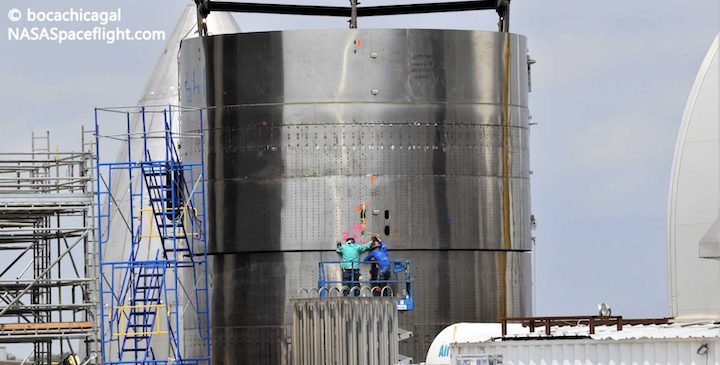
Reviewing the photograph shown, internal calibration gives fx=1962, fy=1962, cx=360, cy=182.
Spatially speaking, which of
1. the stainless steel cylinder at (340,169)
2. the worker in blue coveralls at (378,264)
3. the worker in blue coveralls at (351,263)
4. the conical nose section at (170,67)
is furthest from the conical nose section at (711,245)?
the conical nose section at (170,67)

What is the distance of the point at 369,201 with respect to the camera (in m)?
47.8

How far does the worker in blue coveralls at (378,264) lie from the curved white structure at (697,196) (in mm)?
7690

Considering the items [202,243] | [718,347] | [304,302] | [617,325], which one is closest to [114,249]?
[202,243]

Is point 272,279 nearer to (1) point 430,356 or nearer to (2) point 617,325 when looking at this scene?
(1) point 430,356

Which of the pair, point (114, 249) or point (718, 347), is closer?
point (718, 347)

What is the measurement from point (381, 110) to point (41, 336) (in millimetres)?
10166

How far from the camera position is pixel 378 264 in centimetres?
4653

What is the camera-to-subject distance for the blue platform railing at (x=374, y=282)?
4650cm

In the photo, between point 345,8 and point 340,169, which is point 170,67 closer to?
point 345,8

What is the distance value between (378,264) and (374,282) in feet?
1.44

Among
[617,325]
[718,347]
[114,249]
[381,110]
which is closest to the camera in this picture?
[718,347]

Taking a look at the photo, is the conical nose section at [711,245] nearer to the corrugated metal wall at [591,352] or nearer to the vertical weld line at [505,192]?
the corrugated metal wall at [591,352]

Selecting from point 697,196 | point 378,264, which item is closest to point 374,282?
point 378,264

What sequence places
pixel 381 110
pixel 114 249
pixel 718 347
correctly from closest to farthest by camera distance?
pixel 718 347, pixel 381 110, pixel 114 249
